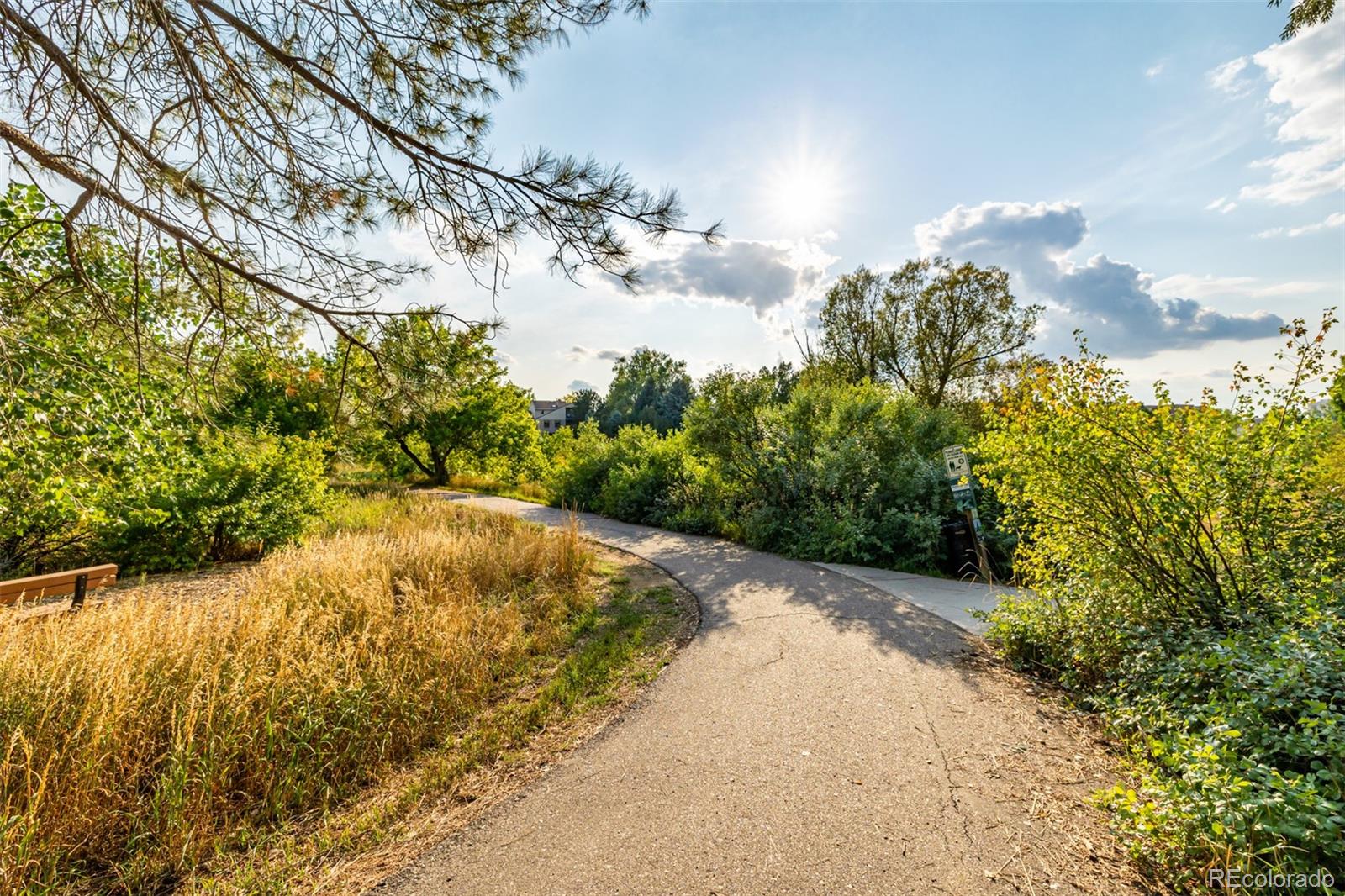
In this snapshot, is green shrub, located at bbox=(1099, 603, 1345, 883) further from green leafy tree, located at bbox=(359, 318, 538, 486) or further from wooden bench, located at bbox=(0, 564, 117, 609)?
wooden bench, located at bbox=(0, 564, 117, 609)

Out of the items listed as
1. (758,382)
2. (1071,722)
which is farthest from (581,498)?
(1071,722)

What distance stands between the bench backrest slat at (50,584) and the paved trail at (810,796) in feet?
15.4

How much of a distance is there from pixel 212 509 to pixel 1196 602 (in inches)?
403

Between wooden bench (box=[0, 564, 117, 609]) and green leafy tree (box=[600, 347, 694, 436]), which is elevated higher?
green leafy tree (box=[600, 347, 694, 436])

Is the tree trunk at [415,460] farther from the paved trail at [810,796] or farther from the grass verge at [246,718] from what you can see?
the paved trail at [810,796]

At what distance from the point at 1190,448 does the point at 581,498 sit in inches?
503

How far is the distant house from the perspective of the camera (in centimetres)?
6569

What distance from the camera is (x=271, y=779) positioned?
8.89ft

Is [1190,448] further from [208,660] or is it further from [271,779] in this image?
[208,660]

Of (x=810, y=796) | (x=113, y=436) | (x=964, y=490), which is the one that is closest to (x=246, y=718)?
(x=810, y=796)

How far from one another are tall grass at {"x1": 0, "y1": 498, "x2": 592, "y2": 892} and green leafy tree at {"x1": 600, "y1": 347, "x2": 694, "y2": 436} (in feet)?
104

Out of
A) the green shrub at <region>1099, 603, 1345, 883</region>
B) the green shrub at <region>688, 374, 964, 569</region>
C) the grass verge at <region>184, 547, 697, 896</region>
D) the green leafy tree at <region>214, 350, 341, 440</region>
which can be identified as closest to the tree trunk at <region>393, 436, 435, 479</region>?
the green shrub at <region>688, 374, 964, 569</region>

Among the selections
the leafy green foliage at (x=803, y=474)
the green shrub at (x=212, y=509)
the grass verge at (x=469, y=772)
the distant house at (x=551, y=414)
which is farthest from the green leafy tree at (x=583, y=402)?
the grass verge at (x=469, y=772)

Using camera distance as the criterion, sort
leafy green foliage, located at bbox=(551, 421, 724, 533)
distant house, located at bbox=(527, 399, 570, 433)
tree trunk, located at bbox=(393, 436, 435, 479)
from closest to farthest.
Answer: leafy green foliage, located at bbox=(551, 421, 724, 533), tree trunk, located at bbox=(393, 436, 435, 479), distant house, located at bbox=(527, 399, 570, 433)
